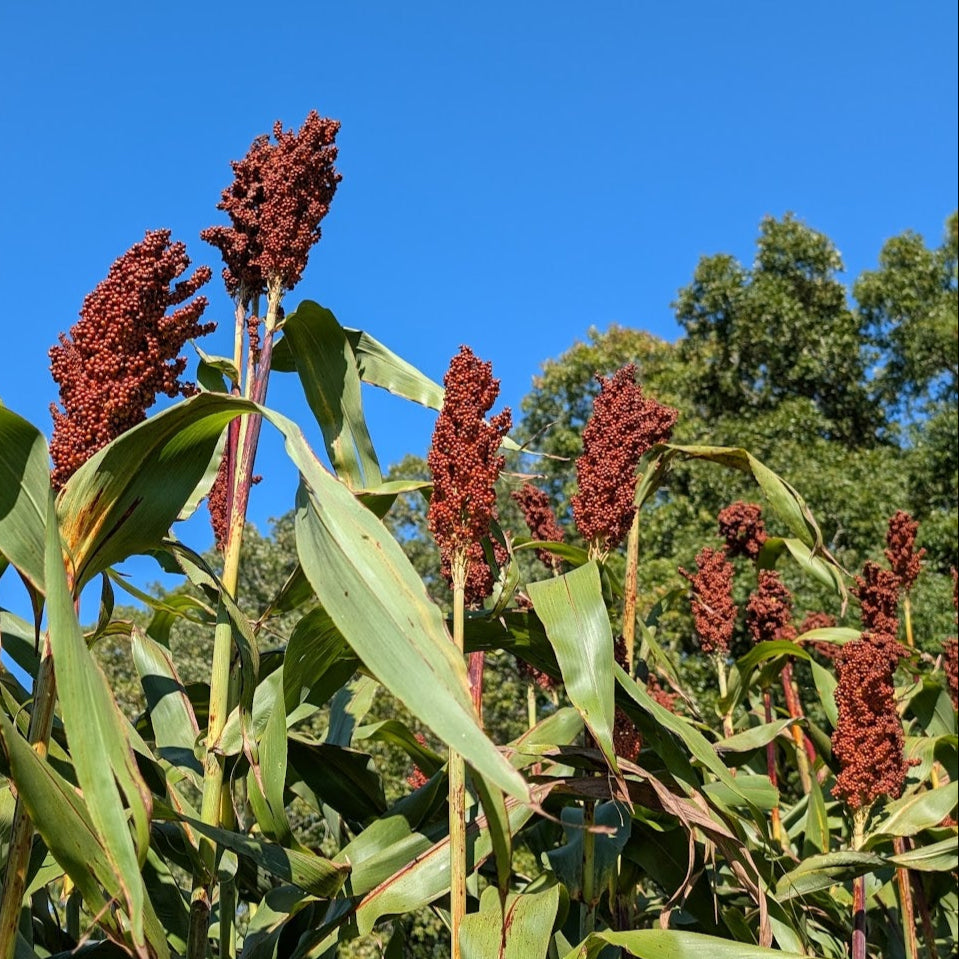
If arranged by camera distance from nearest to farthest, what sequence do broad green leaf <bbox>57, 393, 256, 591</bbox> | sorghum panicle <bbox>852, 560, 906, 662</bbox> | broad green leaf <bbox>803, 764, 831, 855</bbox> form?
broad green leaf <bbox>57, 393, 256, 591</bbox> → broad green leaf <bbox>803, 764, 831, 855</bbox> → sorghum panicle <bbox>852, 560, 906, 662</bbox>

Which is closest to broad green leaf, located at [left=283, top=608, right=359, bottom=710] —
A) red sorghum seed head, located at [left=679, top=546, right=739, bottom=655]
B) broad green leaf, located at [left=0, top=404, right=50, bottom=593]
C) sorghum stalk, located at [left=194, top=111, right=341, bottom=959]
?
sorghum stalk, located at [left=194, top=111, right=341, bottom=959]

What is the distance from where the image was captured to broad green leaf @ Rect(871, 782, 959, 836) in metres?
3.04

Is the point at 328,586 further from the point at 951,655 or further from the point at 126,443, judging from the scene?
the point at 951,655

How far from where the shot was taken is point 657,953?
6.59 feet

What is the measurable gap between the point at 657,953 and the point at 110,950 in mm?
1117

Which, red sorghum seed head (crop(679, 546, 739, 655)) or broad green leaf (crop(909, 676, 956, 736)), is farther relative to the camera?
red sorghum seed head (crop(679, 546, 739, 655))

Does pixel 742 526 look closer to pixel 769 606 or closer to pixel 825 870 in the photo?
pixel 769 606

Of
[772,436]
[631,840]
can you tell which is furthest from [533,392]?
[631,840]

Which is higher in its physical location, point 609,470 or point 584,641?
point 609,470

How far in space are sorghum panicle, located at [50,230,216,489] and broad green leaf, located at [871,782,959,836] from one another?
7.60ft

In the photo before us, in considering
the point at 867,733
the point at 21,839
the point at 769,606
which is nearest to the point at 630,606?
the point at 867,733

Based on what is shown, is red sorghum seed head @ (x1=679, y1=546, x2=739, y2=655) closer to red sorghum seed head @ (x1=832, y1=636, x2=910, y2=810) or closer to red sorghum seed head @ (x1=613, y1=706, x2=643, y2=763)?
red sorghum seed head @ (x1=832, y1=636, x2=910, y2=810)

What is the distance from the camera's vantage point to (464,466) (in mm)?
2080

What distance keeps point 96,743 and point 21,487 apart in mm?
413
